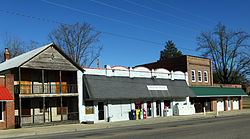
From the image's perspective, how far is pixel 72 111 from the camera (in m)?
26.2

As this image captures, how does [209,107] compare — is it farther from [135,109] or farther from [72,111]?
[72,111]

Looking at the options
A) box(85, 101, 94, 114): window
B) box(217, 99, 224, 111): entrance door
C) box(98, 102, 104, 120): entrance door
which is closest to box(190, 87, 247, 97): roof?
box(217, 99, 224, 111): entrance door

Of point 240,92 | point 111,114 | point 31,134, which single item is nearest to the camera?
point 31,134

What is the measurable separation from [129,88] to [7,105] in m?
12.3

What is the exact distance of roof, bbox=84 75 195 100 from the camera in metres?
25.7

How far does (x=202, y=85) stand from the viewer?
39.3 m

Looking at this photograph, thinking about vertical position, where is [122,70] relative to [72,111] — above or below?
above

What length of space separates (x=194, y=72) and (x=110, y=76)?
15.3m

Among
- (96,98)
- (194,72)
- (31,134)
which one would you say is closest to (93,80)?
(96,98)

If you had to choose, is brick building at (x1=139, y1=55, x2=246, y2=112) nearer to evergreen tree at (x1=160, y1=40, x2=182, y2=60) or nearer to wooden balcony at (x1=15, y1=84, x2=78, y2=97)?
wooden balcony at (x1=15, y1=84, x2=78, y2=97)

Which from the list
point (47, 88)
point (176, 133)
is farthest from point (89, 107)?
point (176, 133)

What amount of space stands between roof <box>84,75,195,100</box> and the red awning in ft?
22.6

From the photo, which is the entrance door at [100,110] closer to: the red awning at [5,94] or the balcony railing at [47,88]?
the balcony railing at [47,88]

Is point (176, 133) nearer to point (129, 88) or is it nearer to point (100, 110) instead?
point (100, 110)
